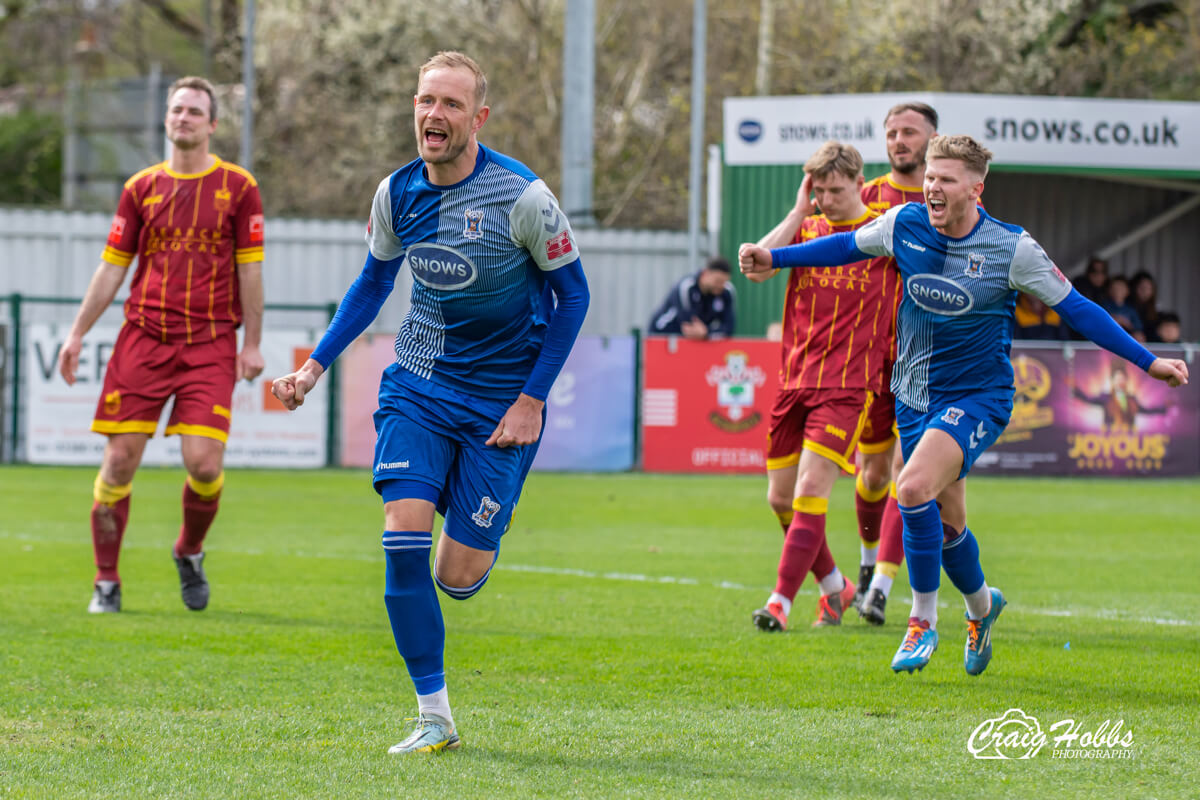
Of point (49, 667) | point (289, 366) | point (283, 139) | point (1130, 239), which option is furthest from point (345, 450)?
point (283, 139)

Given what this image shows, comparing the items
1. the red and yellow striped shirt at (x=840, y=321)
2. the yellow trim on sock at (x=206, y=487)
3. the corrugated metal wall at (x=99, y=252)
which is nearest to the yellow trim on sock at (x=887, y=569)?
the red and yellow striped shirt at (x=840, y=321)

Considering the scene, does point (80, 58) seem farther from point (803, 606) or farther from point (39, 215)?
point (803, 606)

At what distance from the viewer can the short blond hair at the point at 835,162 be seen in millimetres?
6996

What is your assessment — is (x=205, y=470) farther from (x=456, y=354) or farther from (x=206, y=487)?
(x=456, y=354)

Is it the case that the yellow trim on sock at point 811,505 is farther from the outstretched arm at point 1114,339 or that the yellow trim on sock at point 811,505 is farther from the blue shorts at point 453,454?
the blue shorts at point 453,454

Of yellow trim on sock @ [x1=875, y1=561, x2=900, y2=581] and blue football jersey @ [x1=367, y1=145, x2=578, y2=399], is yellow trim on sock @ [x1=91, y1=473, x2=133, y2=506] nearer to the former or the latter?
blue football jersey @ [x1=367, y1=145, x2=578, y2=399]

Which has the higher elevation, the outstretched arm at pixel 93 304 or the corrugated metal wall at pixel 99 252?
the corrugated metal wall at pixel 99 252

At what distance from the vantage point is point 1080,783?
14.0ft

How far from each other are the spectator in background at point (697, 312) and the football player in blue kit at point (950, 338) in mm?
10971

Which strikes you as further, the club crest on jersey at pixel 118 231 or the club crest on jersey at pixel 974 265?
the club crest on jersey at pixel 118 231

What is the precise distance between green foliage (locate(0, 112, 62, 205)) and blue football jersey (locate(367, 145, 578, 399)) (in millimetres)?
37399

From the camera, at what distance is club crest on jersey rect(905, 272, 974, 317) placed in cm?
582

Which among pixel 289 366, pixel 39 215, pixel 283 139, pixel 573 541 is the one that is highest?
pixel 283 139

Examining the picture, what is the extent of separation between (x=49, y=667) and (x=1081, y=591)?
5.46 meters
